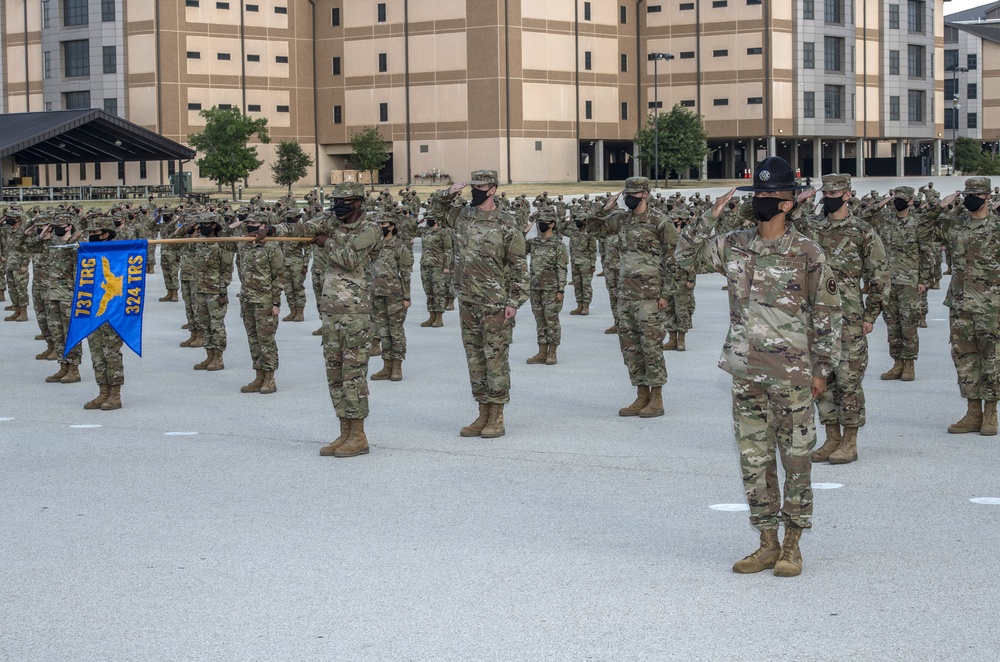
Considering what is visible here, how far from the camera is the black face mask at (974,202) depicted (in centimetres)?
1160

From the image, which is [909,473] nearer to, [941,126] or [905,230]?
[905,230]

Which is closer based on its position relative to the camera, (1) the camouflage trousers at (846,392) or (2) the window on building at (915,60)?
(1) the camouflage trousers at (846,392)

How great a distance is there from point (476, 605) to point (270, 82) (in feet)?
265

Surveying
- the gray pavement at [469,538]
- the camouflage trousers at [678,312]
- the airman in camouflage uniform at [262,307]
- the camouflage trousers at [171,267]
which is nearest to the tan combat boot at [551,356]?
the camouflage trousers at [678,312]

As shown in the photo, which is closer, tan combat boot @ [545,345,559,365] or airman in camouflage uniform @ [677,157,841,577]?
airman in camouflage uniform @ [677,157,841,577]

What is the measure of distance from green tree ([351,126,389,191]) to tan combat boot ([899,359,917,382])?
66772mm

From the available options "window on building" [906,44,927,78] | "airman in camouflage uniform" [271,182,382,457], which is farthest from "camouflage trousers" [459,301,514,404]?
"window on building" [906,44,927,78]

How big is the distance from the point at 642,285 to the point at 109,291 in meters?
5.27

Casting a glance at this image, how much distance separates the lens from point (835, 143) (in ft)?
299

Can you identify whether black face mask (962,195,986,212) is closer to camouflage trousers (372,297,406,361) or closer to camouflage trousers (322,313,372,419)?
camouflage trousers (322,313,372,419)

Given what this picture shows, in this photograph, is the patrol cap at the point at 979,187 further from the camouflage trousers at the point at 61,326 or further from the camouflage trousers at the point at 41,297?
the camouflage trousers at the point at 41,297

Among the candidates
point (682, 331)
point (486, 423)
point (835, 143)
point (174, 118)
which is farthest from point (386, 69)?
point (486, 423)

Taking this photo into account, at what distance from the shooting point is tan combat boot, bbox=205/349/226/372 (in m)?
16.7

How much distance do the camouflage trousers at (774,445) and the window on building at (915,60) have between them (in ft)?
290
